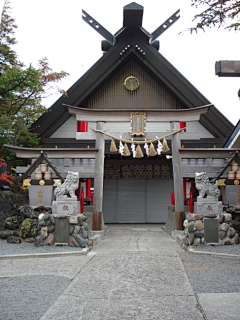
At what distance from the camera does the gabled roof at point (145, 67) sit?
1408 centimetres

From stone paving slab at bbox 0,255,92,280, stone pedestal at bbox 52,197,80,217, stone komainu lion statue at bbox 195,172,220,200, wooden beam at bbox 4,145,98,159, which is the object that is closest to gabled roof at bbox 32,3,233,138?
wooden beam at bbox 4,145,98,159

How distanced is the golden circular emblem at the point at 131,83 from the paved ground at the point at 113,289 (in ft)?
30.1

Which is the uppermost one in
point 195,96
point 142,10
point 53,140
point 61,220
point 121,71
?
point 142,10

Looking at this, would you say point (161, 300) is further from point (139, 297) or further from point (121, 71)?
point (121, 71)

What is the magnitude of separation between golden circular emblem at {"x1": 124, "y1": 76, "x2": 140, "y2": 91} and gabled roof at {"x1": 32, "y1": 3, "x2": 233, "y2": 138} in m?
0.69

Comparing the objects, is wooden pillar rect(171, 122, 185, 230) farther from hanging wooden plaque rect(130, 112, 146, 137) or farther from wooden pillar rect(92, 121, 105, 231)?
wooden pillar rect(92, 121, 105, 231)

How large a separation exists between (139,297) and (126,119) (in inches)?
298

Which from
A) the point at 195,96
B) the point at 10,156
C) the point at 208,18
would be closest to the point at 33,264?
the point at 208,18

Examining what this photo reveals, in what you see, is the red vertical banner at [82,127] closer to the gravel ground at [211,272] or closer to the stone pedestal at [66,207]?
the stone pedestal at [66,207]

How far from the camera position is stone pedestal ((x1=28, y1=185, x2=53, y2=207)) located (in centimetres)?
969

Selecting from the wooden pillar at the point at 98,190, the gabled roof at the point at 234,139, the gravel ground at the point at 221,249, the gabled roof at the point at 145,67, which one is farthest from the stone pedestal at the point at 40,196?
→ the gabled roof at the point at 234,139

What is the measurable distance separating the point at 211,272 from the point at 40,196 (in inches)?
221

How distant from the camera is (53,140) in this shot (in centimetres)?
1450

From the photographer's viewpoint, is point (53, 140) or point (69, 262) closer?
point (69, 262)
